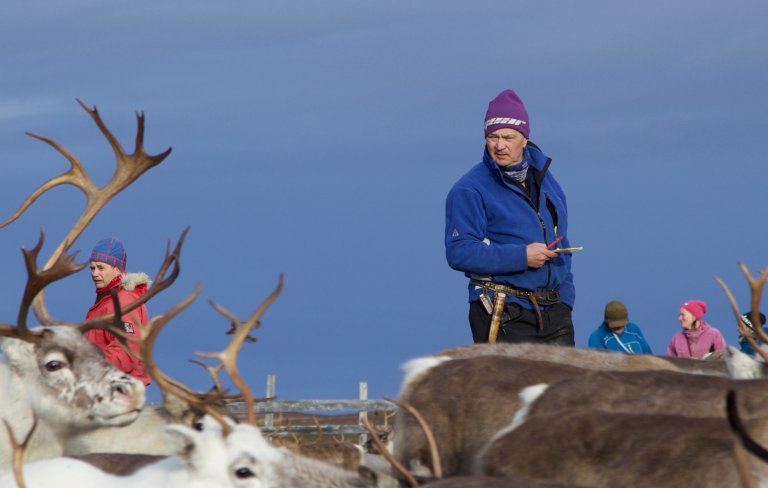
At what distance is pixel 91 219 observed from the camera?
7.23m

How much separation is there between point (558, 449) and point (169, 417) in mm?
2613

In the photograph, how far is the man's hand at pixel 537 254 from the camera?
715 centimetres

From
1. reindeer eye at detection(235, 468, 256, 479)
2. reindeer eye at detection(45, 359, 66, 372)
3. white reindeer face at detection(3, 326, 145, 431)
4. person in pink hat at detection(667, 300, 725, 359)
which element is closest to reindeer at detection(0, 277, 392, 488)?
reindeer eye at detection(235, 468, 256, 479)

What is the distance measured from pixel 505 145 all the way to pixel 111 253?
95.5 inches

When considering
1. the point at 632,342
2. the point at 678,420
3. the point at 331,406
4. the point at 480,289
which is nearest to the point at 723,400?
the point at 678,420

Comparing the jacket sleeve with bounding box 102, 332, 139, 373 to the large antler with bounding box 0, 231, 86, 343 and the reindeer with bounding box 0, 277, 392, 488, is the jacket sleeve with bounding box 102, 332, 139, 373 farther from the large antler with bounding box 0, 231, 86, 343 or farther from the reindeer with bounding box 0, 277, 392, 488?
the reindeer with bounding box 0, 277, 392, 488

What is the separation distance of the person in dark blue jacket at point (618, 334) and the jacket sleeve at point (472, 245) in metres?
4.12

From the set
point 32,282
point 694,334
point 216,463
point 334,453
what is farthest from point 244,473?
point 694,334

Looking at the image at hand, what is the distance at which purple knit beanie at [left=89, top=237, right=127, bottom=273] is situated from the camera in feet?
25.4

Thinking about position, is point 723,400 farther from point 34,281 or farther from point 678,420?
point 34,281

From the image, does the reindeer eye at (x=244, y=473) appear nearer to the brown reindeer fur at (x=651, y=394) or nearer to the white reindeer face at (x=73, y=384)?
the brown reindeer fur at (x=651, y=394)

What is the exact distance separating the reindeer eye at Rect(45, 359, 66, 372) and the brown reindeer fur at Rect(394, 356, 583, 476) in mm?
1649

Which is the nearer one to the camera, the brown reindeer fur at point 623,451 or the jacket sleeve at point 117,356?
the brown reindeer fur at point 623,451

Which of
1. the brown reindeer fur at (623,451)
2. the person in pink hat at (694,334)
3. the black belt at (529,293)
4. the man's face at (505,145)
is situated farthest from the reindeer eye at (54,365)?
the person in pink hat at (694,334)
